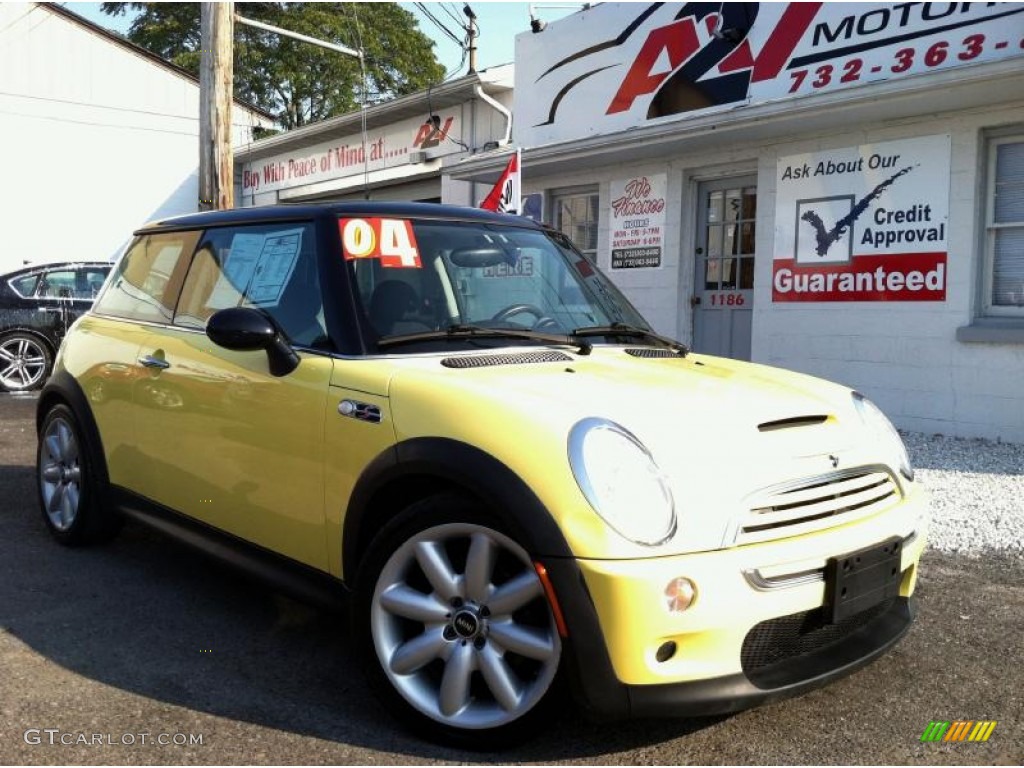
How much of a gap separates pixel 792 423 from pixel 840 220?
642 cm

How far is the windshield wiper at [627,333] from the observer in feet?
12.1

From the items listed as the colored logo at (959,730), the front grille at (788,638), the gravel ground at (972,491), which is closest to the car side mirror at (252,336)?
the front grille at (788,638)

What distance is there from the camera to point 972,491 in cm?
609

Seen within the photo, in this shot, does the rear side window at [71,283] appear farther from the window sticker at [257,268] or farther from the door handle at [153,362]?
the window sticker at [257,268]

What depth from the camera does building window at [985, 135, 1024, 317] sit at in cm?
771

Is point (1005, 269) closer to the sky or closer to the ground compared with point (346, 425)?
closer to the sky

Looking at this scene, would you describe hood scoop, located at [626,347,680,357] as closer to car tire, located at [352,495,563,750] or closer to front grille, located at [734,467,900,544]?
front grille, located at [734,467,900,544]

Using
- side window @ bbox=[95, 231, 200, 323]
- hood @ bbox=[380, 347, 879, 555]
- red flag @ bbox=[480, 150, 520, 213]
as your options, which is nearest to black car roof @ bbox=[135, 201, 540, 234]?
side window @ bbox=[95, 231, 200, 323]

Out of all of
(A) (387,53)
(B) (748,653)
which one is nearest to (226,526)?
(B) (748,653)

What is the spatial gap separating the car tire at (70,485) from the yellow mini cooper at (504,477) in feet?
2.14

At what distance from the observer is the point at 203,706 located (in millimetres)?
3018

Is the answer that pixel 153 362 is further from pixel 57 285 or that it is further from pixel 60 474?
pixel 57 285

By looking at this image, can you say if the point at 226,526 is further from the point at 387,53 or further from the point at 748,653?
the point at 387,53

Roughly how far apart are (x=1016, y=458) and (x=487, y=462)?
19.3 feet
